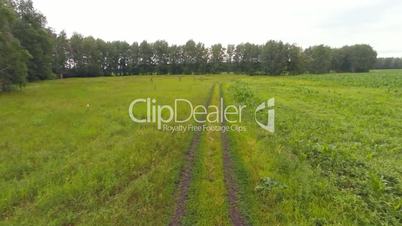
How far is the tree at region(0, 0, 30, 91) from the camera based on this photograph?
2603cm

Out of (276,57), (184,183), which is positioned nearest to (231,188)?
(184,183)

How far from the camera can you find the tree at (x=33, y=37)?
36.6 meters

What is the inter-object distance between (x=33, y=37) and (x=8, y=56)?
13.2 metres

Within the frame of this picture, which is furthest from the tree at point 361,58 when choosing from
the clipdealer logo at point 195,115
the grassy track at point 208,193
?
the grassy track at point 208,193

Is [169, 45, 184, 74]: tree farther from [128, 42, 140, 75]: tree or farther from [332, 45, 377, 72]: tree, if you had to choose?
[332, 45, 377, 72]: tree

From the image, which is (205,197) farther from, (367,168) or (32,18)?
(32,18)

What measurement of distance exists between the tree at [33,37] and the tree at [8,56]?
8229 mm

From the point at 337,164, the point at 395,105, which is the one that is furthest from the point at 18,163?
the point at 395,105

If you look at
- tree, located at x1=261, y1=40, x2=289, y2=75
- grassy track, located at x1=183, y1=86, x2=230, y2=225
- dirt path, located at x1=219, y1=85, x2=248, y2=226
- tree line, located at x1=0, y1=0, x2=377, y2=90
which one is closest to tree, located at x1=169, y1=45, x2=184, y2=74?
tree line, located at x1=0, y1=0, x2=377, y2=90

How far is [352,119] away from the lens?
526 inches

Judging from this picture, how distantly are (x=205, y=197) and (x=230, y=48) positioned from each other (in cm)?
9288

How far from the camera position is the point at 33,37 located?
123ft

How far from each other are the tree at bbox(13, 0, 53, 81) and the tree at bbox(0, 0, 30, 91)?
27.0 feet

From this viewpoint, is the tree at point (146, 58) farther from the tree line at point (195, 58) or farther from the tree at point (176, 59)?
the tree at point (176, 59)
